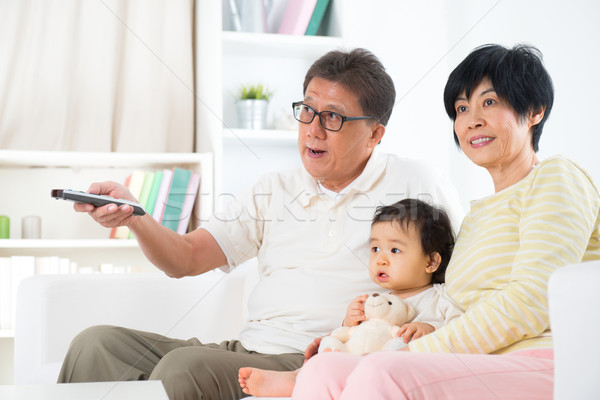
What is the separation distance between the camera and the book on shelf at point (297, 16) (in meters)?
2.53

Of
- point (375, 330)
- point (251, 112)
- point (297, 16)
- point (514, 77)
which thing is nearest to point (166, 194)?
point (251, 112)

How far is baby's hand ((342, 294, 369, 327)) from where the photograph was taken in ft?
4.24

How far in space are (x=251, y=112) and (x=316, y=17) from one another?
484 millimetres

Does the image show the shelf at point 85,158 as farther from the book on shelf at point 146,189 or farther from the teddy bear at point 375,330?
the teddy bear at point 375,330

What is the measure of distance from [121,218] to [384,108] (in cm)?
70

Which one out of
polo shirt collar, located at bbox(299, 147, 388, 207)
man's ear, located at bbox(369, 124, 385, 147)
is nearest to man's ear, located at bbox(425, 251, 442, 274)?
polo shirt collar, located at bbox(299, 147, 388, 207)

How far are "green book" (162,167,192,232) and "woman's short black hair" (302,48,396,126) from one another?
0.95 m

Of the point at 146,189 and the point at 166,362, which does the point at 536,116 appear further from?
the point at 146,189

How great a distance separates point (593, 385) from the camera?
72 centimetres

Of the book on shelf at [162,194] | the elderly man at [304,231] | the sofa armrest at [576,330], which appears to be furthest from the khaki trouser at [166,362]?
the book on shelf at [162,194]

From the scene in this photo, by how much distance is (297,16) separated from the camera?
253cm

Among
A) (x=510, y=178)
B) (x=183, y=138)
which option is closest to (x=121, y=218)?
(x=510, y=178)

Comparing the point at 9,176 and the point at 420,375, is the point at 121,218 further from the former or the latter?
the point at 9,176

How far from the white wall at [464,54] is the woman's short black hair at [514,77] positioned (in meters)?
0.81
